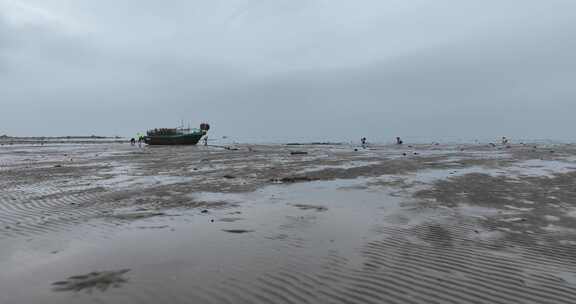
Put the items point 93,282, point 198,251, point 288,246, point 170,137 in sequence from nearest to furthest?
point 93,282, point 198,251, point 288,246, point 170,137

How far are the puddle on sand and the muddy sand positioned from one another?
0.09 feet

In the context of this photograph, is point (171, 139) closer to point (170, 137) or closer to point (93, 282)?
point (170, 137)

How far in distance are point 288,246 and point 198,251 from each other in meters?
1.76

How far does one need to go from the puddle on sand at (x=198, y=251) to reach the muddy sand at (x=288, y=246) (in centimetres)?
3

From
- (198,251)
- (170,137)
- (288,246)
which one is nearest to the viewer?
(198,251)

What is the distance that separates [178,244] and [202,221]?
200cm

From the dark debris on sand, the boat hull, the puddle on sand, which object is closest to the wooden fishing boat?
the boat hull

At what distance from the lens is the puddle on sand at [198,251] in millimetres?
5016

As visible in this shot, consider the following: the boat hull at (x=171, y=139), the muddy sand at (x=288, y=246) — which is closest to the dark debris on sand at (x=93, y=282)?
the muddy sand at (x=288, y=246)

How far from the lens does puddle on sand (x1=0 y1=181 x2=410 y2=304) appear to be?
5.02 m

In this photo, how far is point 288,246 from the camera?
A: 7004mm

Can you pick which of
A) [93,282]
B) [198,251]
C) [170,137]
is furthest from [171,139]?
[93,282]

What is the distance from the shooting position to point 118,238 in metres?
7.46

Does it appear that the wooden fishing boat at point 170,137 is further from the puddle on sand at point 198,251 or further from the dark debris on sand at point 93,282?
the dark debris on sand at point 93,282
